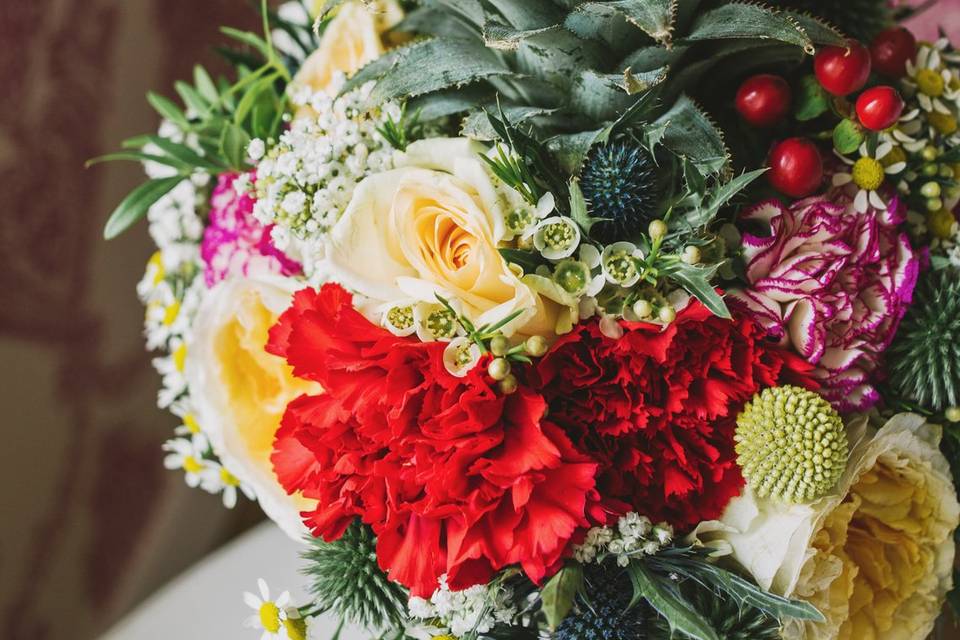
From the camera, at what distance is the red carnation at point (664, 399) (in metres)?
0.54

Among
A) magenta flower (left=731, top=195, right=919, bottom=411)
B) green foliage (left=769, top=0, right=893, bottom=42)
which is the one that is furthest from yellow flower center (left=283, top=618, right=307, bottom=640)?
green foliage (left=769, top=0, right=893, bottom=42)

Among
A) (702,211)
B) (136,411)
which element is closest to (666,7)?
(702,211)

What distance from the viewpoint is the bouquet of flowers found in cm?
53

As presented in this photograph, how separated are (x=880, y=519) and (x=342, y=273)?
43 centimetres

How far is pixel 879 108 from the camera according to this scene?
1.91 feet

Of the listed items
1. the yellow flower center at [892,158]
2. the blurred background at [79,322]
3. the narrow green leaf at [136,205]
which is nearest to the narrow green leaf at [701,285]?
the yellow flower center at [892,158]

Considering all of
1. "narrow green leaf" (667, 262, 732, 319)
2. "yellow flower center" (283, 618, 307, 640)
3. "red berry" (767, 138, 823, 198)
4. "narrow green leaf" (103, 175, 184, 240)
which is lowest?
"yellow flower center" (283, 618, 307, 640)

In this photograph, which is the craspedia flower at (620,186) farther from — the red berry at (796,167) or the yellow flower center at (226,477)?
the yellow flower center at (226,477)

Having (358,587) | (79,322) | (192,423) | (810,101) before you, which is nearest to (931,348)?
(810,101)

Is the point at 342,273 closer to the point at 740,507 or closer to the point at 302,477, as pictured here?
the point at 302,477

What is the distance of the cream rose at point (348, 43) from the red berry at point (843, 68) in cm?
35

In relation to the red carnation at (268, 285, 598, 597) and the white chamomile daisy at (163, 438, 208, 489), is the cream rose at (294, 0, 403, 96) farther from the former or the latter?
the white chamomile daisy at (163, 438, 208, 489)

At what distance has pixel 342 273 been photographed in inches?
21.6

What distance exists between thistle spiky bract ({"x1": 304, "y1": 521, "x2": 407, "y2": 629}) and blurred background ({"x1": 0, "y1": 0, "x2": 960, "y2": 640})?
700mm
